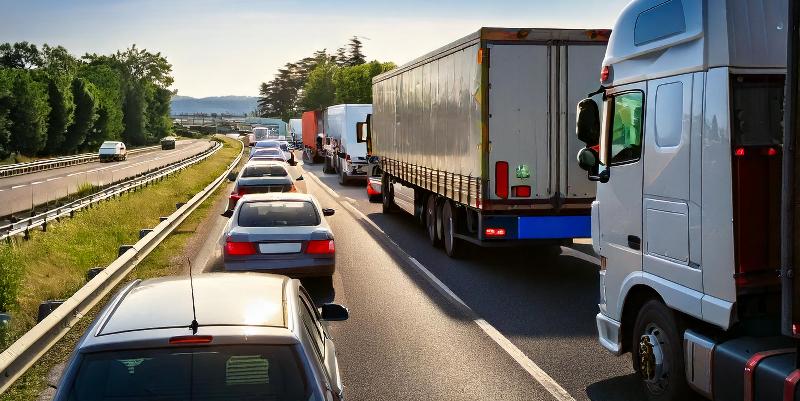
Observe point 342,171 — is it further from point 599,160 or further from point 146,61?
point 146,61

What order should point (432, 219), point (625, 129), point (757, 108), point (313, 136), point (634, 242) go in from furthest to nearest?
point (313, 136) → point (432, 219) → point (625, 129) → point (634, 242) → point (757, 108)

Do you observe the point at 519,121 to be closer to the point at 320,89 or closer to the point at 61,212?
the point at 61,212

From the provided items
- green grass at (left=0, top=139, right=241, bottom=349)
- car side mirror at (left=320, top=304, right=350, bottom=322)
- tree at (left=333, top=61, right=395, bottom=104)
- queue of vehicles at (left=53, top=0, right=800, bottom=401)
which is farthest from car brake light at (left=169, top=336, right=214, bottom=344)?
tree at (left=333, top=61, right=395, bottom=104)

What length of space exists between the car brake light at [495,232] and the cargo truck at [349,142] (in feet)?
72.8

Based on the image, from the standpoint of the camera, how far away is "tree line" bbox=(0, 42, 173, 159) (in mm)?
69812

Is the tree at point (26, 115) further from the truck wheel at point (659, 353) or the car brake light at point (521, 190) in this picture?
the truck wheel at point (659, 353)

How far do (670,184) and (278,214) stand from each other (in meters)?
7.53

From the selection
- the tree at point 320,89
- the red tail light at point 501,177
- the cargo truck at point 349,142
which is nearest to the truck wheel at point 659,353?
the red tail light at point 501,177

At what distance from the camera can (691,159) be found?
646 cm

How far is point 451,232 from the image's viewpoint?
16.2 meters

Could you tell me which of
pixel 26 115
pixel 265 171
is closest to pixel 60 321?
pixel 265 171

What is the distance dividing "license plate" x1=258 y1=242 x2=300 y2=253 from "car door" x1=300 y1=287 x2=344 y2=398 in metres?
6.56

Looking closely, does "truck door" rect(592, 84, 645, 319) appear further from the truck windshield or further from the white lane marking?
the truck windshield

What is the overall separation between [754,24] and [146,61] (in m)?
153
